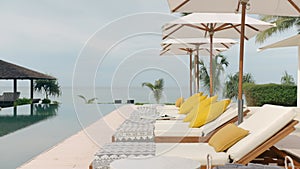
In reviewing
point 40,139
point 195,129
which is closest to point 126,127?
point 195,129

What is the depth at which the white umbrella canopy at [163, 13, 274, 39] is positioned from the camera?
18.4ft

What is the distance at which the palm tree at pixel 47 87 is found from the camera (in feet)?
74.5

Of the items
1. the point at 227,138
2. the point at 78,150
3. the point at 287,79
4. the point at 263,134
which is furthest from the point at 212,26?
the point at 287,79

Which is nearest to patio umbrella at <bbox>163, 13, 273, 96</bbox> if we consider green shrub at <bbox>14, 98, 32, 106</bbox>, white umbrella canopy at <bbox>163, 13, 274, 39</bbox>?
white umbrella canopy at <bbox>163, 13, 274, 39</bbox>

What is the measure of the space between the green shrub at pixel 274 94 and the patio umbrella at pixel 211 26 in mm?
5805

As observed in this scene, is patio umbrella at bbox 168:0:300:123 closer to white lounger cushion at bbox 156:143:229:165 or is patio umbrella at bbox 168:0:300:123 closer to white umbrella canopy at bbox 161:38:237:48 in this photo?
white lounger cushion at bbox 156:143:229:165

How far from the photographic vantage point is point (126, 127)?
4.40m

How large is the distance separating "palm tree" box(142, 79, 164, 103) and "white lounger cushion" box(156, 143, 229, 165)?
24.1 feet

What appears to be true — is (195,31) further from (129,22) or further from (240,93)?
(240,93)

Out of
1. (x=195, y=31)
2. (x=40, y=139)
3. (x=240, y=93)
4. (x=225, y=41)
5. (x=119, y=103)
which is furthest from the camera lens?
(x=119, y=103)

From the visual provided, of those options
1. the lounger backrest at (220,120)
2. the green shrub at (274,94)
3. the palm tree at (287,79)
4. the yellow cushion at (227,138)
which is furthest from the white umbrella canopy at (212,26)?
the palm tree at (287,79)

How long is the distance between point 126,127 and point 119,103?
885 centimetres

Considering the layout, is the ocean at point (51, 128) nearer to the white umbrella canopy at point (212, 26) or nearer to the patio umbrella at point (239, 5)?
the white umbrella canopy at point (212, 26)

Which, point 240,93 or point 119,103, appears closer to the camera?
point 240,93
